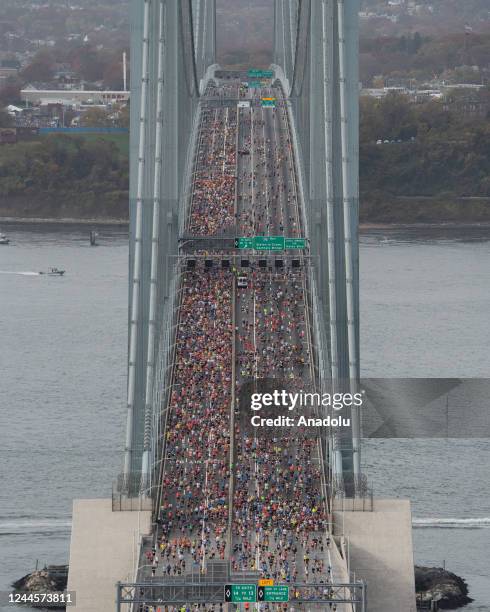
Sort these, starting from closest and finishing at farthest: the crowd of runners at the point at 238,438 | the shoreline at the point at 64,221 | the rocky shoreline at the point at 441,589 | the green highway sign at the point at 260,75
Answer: the crowd of runners at the point at 238,438
the rocky shoreline at the point at 441,589
the shoreline at the point at 64,221
the green highway sign at the point at 260,75

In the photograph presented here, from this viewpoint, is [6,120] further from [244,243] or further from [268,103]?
[244,243]

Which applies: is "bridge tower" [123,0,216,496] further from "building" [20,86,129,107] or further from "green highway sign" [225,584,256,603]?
"building" [20,86,129,107]

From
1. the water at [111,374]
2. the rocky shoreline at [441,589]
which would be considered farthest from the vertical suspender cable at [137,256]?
the rocky shoreline at [441,589]

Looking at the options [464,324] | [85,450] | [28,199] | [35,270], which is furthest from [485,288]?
[28,199]

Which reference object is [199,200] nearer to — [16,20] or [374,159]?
[374,159]

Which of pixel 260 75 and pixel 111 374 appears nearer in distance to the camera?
pixel 111 374

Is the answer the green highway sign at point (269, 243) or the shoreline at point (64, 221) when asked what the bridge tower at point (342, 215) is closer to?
the green highway sign at point (269, 243)

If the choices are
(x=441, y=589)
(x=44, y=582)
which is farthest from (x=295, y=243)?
(x=44, y=582)
